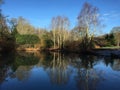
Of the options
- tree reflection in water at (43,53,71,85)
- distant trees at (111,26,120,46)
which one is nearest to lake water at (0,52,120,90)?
tree reflection in water at (43,53,71,85)

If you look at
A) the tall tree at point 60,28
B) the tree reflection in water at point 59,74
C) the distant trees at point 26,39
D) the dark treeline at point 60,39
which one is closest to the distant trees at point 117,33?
the dark treeline at point 60,39

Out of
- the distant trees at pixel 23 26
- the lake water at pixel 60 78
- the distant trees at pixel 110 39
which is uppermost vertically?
the distant trees at pixel 23 26

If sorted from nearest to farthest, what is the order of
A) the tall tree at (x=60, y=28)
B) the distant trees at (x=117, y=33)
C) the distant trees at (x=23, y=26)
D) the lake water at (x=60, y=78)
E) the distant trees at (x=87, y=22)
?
the lake water at (x=60, y=78) → the distant trees at (x=87, y=22) → the tall tree at (x=60, y=28) → the distant trees at (x=117, y=33) → the distant trees at (x=23, y=26)

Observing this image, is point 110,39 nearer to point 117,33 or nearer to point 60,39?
point 117,33

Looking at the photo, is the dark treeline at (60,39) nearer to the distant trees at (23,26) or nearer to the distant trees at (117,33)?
the distant trees at (117,33)

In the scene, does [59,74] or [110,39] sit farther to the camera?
[110,39]

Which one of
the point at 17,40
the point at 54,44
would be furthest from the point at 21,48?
the point at 54,44

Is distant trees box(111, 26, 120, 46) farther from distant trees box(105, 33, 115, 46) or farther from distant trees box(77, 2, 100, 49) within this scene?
distant trees box(77, 2, 100, 49)

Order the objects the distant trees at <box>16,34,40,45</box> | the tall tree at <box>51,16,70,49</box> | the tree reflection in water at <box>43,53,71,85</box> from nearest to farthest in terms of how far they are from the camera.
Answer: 1. the tree reflection in water at <box>43,53,71,85</box>
2. the tall tree at <box>51,16,70,49</box>
3. the distant trees at <box>16,34,40,45</box>

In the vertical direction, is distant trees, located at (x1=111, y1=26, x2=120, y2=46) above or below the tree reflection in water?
above

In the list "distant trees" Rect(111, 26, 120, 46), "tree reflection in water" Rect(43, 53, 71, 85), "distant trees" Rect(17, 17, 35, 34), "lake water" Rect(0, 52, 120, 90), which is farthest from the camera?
"distant trees" Rect(17, 17, 35, 34)

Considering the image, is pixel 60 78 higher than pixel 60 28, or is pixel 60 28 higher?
pixel 60 28

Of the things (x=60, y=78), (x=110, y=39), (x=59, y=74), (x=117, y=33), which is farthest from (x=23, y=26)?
(x=60, y=78)

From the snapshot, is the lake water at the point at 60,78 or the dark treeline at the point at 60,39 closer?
the lake water at the point at 60,78
